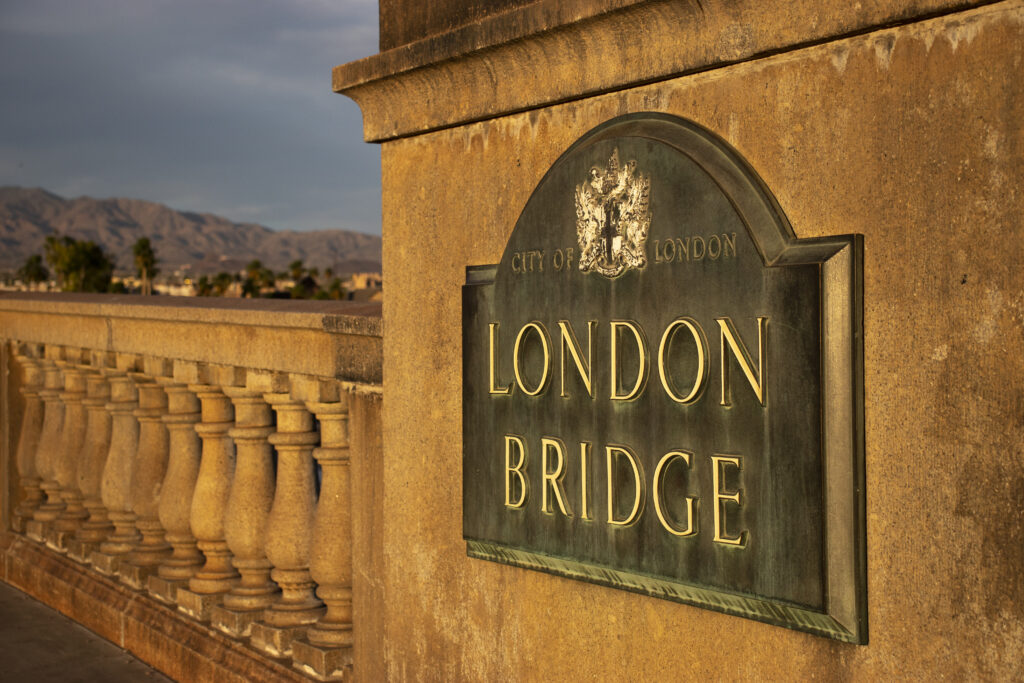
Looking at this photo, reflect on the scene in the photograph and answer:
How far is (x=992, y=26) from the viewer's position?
73.5 inches

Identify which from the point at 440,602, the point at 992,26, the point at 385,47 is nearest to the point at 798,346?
the point at 992,26

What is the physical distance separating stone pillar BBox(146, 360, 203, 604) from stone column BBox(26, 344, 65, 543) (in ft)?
5.13

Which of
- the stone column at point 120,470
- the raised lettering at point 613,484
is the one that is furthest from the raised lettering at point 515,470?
the stone column at point 120,470

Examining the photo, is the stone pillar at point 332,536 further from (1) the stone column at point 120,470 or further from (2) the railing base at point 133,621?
(1) the stone column at point 120,470

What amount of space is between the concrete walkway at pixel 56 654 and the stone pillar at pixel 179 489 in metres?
0.35

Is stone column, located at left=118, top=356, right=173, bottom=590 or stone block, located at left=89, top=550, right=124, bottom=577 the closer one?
stone column, located at left=118, top=356, right=173, bottom=590

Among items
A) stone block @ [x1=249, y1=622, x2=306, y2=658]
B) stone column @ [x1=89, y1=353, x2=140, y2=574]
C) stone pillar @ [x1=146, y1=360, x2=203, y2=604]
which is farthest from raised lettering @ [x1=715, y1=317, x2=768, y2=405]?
stone column @ [x1=89, y1=353, x2=140, y2=574]

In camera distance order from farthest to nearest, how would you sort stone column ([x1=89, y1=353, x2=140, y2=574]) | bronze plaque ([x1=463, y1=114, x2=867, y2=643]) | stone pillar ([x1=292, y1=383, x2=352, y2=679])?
stone column ([x1=89, y1=353, x2=140, y2=574])
stone pillar ([x1=292, y1=383, x2=352, y2=679])
bronze plaque ([x1=463, y1=114, x2=867, y2=643])

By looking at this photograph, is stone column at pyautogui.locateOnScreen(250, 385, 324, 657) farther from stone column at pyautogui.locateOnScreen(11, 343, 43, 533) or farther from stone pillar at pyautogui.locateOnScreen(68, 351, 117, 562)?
stone column at pyautogui.locateOnScreen(11, 343, 43, 533)

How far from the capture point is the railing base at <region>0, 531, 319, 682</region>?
166 inches

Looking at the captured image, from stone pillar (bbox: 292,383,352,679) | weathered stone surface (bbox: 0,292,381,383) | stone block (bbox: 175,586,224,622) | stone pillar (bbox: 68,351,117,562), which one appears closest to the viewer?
weathered stone surface (bbox: 0,292,381,383)

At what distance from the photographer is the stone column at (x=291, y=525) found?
13.7 ft

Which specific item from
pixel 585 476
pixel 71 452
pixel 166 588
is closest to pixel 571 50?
pixel 585 476

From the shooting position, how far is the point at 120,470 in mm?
5551
